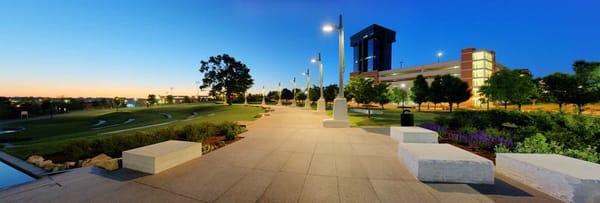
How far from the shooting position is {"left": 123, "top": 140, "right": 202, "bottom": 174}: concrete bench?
484cm

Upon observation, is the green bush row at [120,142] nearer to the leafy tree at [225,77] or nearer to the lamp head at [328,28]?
the lamp head at [328,28]

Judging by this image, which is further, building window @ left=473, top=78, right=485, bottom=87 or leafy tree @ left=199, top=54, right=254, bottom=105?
building window @ left=473, top=78, right=485, bottom=87

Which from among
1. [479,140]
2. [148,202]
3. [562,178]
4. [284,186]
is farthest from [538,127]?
[148,202]

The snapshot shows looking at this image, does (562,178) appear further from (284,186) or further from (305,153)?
(305,153)

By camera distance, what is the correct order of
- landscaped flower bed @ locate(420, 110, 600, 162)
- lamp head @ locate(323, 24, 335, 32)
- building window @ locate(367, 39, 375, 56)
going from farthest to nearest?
1. building window @ locate(367, 39, 375, 56)
2. lamp head @ locate(323, 24, 335, 32)
3. landscaped flower bed @ locate(420, 110, 600, 162)

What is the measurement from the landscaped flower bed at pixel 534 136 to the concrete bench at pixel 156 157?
7.88m

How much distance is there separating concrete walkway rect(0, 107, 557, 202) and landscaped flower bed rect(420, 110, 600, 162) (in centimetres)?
271

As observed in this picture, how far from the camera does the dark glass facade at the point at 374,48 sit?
160 metres

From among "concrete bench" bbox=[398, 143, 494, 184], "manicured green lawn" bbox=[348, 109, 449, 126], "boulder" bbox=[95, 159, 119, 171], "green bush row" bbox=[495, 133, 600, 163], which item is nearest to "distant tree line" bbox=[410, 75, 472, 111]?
"manicured green lawn" bbox=[348, 109, 449, 126]

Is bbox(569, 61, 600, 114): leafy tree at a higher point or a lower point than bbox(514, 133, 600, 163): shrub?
higher

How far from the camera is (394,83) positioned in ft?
351

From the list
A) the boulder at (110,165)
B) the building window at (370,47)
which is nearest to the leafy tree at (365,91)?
the boulder at (110,165)

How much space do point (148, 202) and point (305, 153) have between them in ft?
12.9

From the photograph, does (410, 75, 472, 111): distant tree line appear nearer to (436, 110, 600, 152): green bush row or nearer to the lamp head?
(436, 110, 600, 152): green bush row
